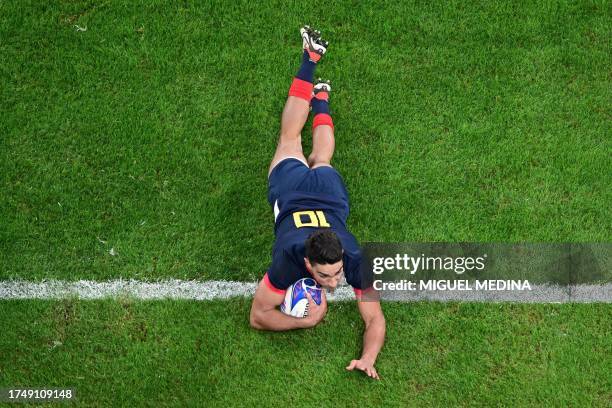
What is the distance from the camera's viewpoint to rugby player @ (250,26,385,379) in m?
7.34

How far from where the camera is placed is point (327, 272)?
7.08 meters

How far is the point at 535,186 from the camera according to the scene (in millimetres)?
8914

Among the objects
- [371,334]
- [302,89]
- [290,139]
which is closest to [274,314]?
[371,334]

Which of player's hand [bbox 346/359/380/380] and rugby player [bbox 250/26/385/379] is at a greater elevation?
rugby player [bbox 250/26/385/379]

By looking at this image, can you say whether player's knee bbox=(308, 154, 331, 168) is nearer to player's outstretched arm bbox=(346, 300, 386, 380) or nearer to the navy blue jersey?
the navy blue jersey

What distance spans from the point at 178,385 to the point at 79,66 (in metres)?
3.86

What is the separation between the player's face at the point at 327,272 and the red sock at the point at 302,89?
2394 millimetres

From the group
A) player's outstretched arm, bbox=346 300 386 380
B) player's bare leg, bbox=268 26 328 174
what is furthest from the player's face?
player's bare leg, bbox=268 26 328 174

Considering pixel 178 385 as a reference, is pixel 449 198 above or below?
above

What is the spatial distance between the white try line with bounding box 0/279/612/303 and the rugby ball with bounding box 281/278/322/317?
559 mm

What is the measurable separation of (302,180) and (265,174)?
0.97 meters

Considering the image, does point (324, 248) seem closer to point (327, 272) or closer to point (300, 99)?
point (327, 272)

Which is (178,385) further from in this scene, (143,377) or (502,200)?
(502,200)

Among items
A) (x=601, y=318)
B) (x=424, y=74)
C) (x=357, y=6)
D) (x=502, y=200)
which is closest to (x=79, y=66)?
(x=357, y=6)
